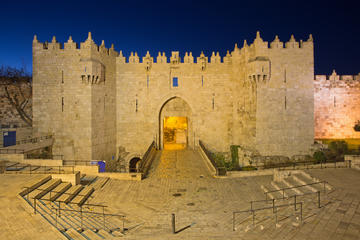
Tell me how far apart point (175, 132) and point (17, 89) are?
62.2 ft

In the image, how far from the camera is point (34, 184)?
1194 cm

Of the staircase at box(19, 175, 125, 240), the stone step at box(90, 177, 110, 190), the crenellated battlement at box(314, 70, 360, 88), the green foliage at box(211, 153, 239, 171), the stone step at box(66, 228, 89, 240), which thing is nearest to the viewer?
the stone step at box(66, 228, 89, 240)

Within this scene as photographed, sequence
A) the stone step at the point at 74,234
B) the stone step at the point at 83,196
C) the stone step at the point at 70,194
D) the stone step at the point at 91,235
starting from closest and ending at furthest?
the stone step at the point at 74,234
the stone step at the point at 91,235
the stone step at the point at 70,194
the stone step at the point at 83,196

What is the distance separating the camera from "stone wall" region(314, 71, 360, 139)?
28.1 meters

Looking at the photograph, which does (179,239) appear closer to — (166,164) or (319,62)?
(166,164)

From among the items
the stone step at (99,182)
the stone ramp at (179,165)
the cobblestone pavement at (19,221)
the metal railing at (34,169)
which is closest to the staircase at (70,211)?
the cobblestone pavement at (19,221)

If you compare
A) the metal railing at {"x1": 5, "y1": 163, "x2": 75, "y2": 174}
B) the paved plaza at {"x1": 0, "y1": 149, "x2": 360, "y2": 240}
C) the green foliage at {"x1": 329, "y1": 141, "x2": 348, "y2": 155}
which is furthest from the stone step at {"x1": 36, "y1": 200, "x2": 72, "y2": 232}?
the green foliage at {"x1": 329, "y1": 141, "x2": 348, "y2": 155}

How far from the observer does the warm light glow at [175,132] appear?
3266 cm

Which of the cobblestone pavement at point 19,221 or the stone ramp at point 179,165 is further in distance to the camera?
the stone ramp at point 179,165

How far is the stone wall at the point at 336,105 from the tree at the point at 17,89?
104 ft

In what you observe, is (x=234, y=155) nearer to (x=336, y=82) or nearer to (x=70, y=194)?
(x=336, y=82)

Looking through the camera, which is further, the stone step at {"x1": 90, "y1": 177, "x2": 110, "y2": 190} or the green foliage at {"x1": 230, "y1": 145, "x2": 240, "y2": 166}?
the green foliage at {"x1": 230, "y1": 145, "x2": 240, "y2": 166}

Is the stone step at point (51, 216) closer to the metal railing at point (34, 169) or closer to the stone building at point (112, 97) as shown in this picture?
the metal railing at point (34, 169)

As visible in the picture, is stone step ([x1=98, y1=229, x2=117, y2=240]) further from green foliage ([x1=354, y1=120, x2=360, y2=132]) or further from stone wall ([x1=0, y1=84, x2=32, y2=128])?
green foliage ([x1=354, y1=120, x2=360, y2=132])
